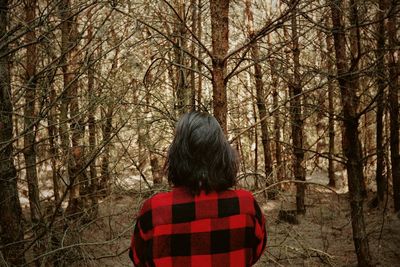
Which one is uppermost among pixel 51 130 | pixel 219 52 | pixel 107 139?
pixel 219 52

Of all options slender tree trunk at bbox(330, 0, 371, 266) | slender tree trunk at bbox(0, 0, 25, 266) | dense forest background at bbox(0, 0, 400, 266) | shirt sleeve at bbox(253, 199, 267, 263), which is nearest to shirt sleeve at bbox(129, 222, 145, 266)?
shirt sleeve at bbox(253, 199, 267, 263)

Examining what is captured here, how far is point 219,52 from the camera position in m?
3.54

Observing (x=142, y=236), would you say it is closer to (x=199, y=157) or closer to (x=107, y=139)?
(x=199, y=157)

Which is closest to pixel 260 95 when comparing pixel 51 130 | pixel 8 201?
pixel 51 130

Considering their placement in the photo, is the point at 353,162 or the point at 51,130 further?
the point at 51,130

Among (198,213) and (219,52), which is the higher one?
(219,52)

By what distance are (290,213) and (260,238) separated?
303 inches

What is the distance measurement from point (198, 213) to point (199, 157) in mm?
254

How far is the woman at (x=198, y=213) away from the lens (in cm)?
173

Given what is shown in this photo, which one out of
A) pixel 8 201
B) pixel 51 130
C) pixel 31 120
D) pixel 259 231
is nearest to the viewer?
pixel 259 231

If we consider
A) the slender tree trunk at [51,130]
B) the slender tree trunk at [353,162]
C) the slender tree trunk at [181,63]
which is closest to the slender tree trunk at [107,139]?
the slender tree trunk at [51,130]

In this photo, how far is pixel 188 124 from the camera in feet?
5.97

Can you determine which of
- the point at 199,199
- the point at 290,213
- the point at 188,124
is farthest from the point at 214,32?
the point at 290,213

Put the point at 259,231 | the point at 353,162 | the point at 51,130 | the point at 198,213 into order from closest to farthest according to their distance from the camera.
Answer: the point at 198,213, the point at 259,231, the point at 353,162, the point at 51,130
